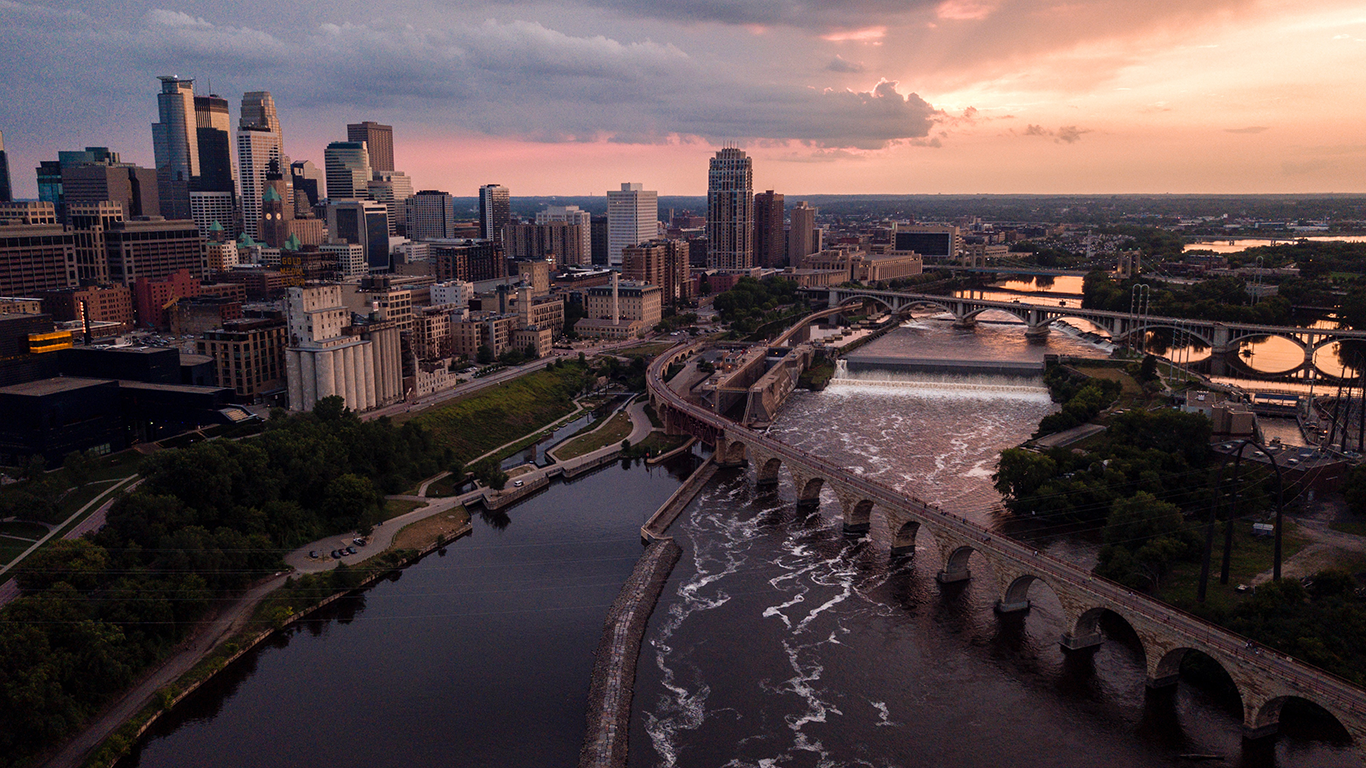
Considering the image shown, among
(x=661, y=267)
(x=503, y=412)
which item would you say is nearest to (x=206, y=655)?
(x=503, y=412)

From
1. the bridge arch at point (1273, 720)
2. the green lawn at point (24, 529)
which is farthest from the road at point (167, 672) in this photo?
the bridge arch at point (1273, 720)

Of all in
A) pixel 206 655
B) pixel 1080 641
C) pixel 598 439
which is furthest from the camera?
pixel 598 439

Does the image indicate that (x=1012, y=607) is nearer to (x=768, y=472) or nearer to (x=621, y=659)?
(x=621, y=659)

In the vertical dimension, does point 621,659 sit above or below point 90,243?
below

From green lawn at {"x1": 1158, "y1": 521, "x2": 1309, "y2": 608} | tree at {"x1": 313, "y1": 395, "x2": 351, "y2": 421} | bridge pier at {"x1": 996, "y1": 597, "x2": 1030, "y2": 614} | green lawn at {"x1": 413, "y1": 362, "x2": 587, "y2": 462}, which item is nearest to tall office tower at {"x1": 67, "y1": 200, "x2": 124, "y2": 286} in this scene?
green lawn at {"x1": 413, "y1": 362, "x2": 587, "y2": 462}

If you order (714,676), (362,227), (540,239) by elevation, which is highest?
(362,227)

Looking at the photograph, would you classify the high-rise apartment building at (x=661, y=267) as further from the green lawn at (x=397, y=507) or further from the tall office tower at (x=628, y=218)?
the green lawn at (x=397, y=507)

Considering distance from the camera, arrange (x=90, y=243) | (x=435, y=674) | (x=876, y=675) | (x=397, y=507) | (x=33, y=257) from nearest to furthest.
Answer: (x=876, y=675) < (x=435, y=674) < (x=397, y=507) < (x=33, y=257) < (x=90, y=243)
